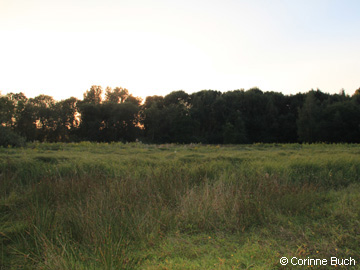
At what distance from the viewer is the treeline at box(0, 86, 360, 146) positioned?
39375mm

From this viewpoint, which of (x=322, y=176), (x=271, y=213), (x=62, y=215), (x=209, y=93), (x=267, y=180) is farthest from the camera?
(x=209, y=93)

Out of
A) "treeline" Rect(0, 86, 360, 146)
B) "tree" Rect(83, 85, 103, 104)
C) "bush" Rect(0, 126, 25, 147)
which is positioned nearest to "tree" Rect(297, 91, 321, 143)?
"treeline" Rect(0, 86, 360, 146)

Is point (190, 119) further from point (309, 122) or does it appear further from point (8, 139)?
point (8, 139)

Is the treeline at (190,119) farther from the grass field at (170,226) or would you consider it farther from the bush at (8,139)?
the grass field at (170,226)

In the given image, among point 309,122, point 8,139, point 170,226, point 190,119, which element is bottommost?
point 170,226

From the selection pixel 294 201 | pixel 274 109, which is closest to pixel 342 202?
pixel 294 201

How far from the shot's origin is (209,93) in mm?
49844

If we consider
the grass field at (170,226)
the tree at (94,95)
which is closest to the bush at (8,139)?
the grass field at (170,226)

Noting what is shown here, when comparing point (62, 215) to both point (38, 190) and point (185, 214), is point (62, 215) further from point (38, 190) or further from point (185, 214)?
point (185, 214)

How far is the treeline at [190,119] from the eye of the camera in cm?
3938

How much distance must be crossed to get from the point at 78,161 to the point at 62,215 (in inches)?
184

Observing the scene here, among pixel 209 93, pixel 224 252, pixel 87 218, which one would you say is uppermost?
pixel 209 93

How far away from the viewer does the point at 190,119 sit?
42.9m

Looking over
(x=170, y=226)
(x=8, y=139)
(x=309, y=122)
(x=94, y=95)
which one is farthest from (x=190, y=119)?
(x=170, y=226)
